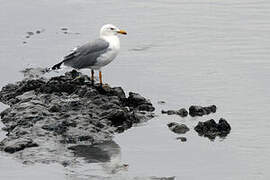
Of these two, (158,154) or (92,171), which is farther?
(158,154)

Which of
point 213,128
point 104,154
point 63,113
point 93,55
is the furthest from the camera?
point 93,55

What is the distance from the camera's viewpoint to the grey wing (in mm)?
16484

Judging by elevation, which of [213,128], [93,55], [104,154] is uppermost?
[93,55]

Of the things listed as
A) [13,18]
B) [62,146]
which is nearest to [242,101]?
[62,146]

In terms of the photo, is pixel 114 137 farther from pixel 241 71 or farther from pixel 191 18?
pixel 191 18

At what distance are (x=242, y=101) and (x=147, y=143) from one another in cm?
330

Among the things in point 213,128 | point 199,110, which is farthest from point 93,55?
point 213,128

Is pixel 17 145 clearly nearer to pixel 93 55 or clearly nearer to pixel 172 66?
pixel 93 55

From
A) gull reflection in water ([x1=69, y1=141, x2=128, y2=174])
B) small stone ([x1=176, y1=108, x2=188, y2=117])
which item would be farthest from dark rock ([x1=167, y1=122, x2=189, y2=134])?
gull reflection in water ([x1=69, y1=141, x2=128, y2=174])

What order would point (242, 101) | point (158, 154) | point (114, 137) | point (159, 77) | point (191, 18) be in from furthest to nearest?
point (191, 18) → point (159, 77) → point (242, 101) → point (114, 137) → point (158, 154)

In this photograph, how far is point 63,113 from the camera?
14.6 meters

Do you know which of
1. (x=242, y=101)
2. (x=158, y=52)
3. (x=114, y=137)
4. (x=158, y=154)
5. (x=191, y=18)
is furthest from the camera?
(x=191, y=18)

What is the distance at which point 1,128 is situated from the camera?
1461cm

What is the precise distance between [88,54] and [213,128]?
3746mm
